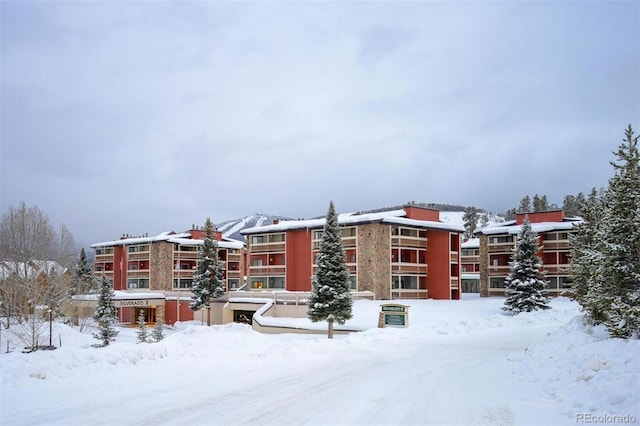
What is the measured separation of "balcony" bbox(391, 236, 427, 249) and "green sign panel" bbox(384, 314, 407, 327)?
19.7 metres

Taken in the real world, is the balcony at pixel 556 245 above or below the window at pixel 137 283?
above

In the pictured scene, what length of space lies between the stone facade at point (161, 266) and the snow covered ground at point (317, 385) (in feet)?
181

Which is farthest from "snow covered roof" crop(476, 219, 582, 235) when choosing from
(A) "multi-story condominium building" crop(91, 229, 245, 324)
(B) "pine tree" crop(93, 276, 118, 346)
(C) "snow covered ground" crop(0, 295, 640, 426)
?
(B) "pine tree" crop(93, 276, 118, 346)

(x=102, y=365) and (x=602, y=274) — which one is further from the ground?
(x=602, y=274)

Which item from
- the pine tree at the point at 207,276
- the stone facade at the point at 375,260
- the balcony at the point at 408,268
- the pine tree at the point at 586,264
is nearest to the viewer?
the pine tree at the point at 586,264

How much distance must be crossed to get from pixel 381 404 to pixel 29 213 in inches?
1370

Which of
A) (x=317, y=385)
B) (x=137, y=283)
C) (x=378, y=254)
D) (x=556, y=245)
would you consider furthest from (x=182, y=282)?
(x=317, y=385)

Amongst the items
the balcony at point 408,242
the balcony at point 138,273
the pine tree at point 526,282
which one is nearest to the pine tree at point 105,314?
the balcony at point 408,242

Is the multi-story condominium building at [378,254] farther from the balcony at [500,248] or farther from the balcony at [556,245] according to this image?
the balcony at [556,245]

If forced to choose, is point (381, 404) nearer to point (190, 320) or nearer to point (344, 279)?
point (344, 279)

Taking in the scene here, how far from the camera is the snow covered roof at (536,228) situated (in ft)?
185

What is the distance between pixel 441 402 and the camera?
11.3 meters

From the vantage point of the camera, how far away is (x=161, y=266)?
244ft

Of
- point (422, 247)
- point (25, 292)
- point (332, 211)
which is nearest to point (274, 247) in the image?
point (422, 247)
